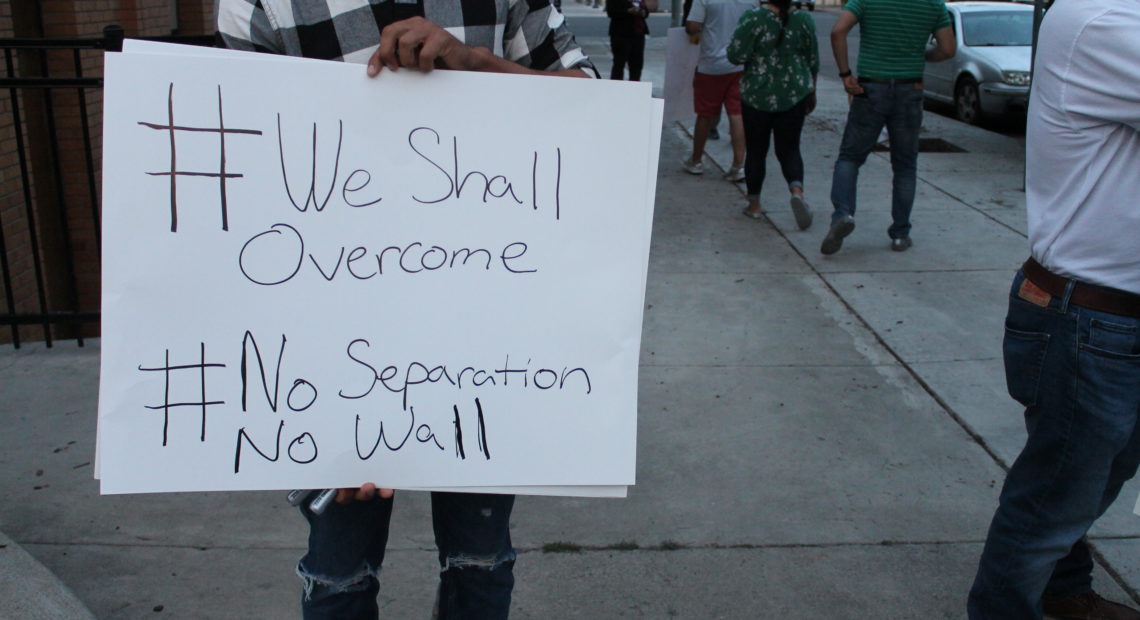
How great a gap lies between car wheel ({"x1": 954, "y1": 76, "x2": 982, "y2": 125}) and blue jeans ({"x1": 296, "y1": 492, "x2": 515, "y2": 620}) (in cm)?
1206

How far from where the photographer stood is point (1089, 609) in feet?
10.0

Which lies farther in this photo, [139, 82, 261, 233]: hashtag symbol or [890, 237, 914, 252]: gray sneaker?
[890, 237, 914, 252]: gray sneaker

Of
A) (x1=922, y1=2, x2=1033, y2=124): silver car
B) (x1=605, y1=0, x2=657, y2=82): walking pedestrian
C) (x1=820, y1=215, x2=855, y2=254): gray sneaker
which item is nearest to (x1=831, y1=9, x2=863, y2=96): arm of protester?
(x1=820, y1=215, x2=855, y2=254): gray sneaker

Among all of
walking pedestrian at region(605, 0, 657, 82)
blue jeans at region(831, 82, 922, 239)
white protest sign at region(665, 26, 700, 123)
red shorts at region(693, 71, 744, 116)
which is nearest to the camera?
blue jeans at region(831, 82, 922, 239)

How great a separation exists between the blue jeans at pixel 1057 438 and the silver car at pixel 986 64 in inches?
424

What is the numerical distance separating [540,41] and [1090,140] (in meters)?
1.23

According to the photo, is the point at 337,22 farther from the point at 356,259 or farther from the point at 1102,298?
the point at 1102,298

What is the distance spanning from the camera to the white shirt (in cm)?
234

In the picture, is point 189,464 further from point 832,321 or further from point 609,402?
point 832,321

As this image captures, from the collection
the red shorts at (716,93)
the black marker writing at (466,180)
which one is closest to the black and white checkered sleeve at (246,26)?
the black marker writing at (466,180)

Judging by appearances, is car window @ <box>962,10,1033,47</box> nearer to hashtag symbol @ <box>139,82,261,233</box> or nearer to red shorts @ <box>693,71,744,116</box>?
red shorts @ <box>693,71,744,116</box>

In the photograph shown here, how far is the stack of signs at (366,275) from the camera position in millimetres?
1871

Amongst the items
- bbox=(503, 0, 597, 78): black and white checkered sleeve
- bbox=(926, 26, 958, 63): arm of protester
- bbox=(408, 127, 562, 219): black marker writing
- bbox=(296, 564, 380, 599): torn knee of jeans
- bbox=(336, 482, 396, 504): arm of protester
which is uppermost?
bbox=(503, 0, 597, 78): black and white checkered sleeve

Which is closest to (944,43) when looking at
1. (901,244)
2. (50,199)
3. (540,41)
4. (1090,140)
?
(901,244)
